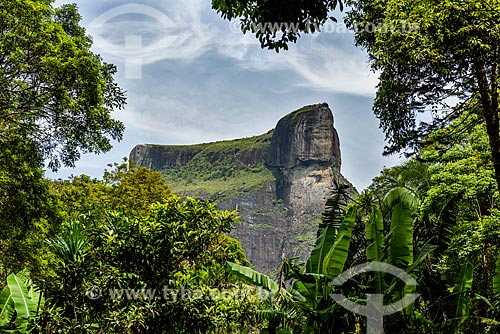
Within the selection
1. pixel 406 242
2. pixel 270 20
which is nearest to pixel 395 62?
pixel 406 242

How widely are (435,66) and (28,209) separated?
7.16 m

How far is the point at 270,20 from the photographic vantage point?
96.4 inches

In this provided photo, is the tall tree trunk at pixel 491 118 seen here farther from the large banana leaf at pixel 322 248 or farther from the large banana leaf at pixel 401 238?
the large banana leaf at pixel 322 248

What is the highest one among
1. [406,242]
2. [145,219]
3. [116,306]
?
[145,219]

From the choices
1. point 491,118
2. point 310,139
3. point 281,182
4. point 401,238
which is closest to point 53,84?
point 401,238

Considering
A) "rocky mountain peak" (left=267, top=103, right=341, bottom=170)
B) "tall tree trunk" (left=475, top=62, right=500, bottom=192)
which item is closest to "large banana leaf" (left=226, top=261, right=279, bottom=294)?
"tall tree trunk" (left=475, top=62, right=500, bottom=192)

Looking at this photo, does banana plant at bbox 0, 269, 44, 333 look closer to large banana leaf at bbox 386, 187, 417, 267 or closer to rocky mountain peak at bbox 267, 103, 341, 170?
large banana leaf at bbox 386, 187, 417, 267

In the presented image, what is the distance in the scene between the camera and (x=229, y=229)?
18.9ft

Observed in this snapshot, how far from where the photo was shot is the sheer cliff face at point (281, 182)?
84250mm

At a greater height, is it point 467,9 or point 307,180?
point 307,180

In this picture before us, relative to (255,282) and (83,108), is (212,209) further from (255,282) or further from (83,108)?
(83,108)

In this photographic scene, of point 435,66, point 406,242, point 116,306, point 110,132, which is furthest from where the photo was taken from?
point 110,132

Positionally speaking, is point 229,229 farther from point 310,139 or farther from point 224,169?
point 224,169

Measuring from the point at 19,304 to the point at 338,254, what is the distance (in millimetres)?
3609
